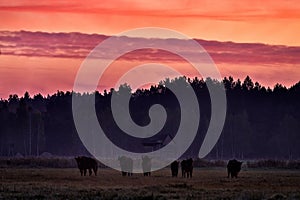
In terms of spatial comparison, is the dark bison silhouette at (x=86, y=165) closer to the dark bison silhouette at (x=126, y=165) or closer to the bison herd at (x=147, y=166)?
the bison herd at (x=147, y=166)

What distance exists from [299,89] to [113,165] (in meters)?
103

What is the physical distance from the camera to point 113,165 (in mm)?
80938

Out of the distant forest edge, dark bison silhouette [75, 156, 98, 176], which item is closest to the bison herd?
dark bison silhouette [75, 156, 98, 176]

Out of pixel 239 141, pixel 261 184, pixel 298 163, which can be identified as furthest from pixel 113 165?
pixel 239 141

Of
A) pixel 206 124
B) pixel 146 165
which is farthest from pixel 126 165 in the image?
pixel 206 124

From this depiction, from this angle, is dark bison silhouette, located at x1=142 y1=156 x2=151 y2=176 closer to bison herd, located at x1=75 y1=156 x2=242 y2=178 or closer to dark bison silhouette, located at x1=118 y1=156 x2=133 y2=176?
bison herd, located at x1=75 y1=156 x2=242 y2=178

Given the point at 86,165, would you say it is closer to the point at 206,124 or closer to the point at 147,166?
the point at 147,166

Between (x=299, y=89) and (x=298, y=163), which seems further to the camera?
(x=299, y=89)

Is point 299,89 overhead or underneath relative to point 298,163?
overhead

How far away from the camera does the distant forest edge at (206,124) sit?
161125mm

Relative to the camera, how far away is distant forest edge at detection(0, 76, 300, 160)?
16112cm

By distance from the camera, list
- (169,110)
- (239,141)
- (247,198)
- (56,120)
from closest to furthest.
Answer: (247,198) < (239,141) < (169,110) < (56,120)

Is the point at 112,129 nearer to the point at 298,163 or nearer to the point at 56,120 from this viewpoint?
the point at 56,120

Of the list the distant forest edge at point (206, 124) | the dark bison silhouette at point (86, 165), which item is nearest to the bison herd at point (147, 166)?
the dark bison silhouette at point (86, 165)
